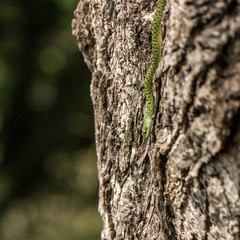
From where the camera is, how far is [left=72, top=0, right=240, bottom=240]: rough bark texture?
4.96 feet

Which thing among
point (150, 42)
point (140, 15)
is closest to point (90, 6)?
point (140, 15)

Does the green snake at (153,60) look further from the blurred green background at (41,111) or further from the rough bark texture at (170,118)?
the blurred green background at (41,111)

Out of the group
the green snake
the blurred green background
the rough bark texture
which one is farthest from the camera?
the blurred green background

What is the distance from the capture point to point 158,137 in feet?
6.54

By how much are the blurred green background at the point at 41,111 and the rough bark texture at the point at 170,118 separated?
3.50m

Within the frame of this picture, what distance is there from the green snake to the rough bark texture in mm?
75

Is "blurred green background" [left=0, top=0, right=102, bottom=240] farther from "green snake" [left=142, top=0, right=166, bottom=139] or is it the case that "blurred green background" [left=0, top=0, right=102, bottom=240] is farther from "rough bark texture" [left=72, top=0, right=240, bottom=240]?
"green snake" [left=142, top=0, right=166, bottom=139]

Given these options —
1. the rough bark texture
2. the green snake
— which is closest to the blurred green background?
the rough bark texture

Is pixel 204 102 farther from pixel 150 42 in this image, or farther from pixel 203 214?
pixel 150 42

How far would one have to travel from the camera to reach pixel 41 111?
21.4ft

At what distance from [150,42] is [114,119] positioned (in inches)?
23.4

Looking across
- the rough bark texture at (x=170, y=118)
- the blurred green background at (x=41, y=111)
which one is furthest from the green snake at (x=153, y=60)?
the blurred green background at (x=41, y=111)

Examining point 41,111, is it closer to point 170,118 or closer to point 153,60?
point 153,60

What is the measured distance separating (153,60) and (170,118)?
513 mm
